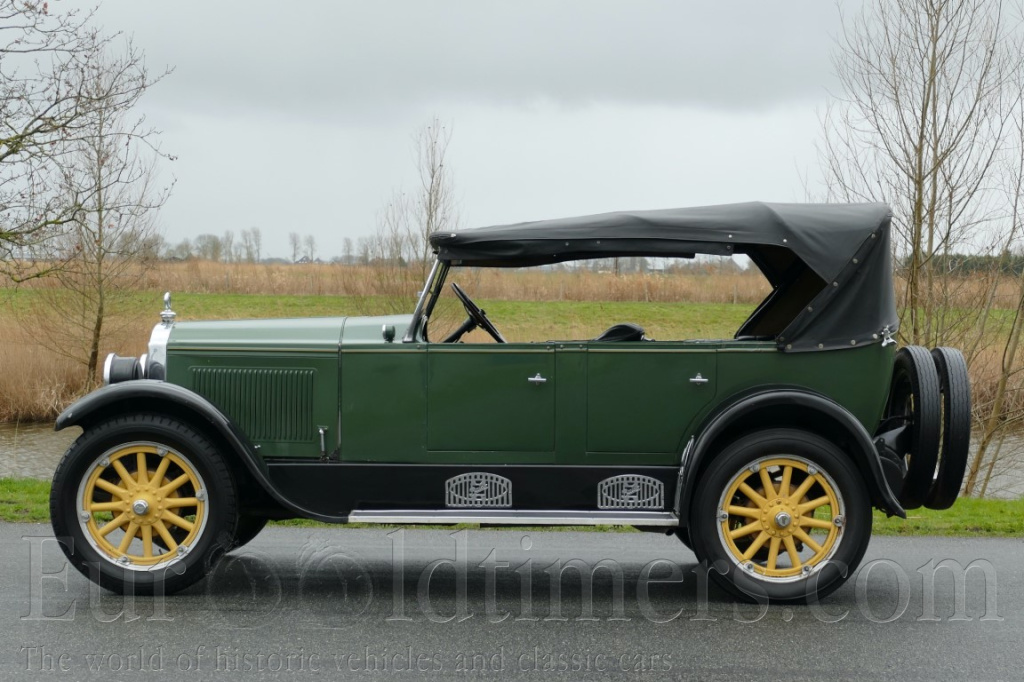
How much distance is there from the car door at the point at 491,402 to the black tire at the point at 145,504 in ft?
3.66

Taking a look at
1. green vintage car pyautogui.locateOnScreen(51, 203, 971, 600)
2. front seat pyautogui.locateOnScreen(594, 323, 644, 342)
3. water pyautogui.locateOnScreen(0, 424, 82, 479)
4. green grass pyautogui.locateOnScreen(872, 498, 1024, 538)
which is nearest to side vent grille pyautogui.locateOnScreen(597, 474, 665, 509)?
green vintage car pyautogui.locateOnScreen(51, 203, 971, 600)

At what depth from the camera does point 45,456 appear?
15953 millimetres

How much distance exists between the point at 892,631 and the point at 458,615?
198cm

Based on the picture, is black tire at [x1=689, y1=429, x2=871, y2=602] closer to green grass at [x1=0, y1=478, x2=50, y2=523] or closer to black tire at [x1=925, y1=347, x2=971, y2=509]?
black tire at [x1=925, y1=347, x2=971, y2=509]

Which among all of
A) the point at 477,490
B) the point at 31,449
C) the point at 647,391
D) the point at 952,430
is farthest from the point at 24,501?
the point at 31,449

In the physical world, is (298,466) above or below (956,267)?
below

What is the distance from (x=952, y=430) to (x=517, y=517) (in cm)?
225

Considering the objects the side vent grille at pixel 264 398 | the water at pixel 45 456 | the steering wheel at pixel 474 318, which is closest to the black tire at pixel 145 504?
the side vent grille at pixel 264 398

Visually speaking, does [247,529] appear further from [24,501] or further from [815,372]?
[815,372]

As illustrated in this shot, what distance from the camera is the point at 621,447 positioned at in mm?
5359

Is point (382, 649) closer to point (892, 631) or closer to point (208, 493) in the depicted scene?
point (208, 493)

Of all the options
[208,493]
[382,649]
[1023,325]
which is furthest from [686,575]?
[1023,325]

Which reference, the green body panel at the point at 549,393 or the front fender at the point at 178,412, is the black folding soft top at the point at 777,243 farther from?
the front fender at the point at 178,412

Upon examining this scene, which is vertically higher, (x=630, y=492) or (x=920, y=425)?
(x=920, y=425)
